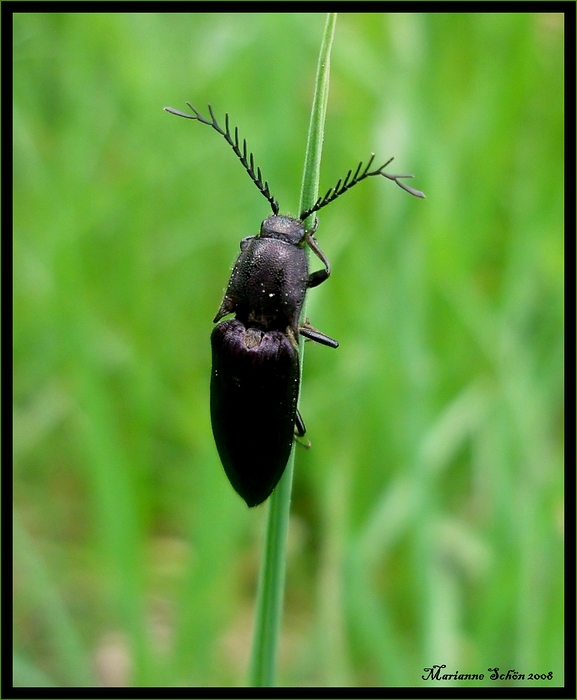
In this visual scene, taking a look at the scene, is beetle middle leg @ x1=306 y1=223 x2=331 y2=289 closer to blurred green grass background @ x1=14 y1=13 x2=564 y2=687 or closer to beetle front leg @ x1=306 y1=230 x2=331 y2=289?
beetle front leg @ x1=306 y1=230 x2=331 y2=289

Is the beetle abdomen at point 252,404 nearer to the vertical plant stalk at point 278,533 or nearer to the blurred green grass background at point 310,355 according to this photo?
the vertical plant stalk at point 278,533

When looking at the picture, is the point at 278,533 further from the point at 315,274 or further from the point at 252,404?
the point at 315,274

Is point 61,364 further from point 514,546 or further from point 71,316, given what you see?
point 514,546

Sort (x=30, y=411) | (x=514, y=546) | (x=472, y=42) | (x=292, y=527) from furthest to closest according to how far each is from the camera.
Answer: (x=472, y=42) → (x=30, y=411) → (x=292, y=527) → (x=514, y=546)

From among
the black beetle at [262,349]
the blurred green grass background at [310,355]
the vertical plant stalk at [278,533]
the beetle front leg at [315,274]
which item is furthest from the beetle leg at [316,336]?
the blurred green grass background at [310,355]

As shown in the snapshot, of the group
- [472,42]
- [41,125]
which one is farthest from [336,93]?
[41,125]

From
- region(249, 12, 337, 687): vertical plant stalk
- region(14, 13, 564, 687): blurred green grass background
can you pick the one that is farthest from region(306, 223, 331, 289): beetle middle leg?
region(14, 13, 564, 687): blurred green grass background

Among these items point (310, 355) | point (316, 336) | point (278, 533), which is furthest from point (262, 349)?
point (310, 355)
